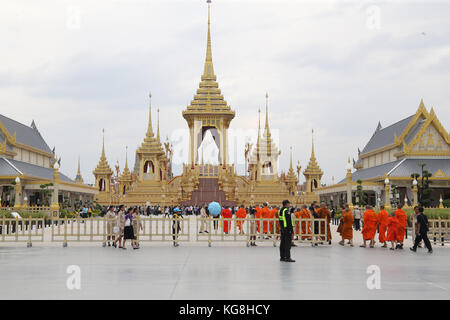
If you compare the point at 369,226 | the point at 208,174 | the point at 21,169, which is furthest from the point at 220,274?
the point at 208,174

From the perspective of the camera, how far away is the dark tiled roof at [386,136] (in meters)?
52.6

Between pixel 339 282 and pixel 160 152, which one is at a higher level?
pixel 160 152

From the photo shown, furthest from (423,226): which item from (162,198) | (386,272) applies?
(162,198)

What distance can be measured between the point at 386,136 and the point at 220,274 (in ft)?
156

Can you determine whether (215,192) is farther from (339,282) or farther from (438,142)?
(339,282)

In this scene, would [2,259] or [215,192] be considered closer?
[2,259]

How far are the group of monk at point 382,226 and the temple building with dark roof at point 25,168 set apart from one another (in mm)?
21794

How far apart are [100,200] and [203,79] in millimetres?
20807

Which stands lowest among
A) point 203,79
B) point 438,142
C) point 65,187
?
point 65,187

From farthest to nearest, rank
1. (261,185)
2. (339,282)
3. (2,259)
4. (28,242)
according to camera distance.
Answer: (261,185), (28,242), (2,259), (339,282)

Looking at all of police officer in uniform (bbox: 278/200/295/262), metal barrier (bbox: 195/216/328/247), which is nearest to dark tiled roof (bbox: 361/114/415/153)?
metal barrier (bbox: 195/216/328/247)

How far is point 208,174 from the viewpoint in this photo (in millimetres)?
67875

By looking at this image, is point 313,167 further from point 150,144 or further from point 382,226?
point 382,226

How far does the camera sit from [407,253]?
1652cm
